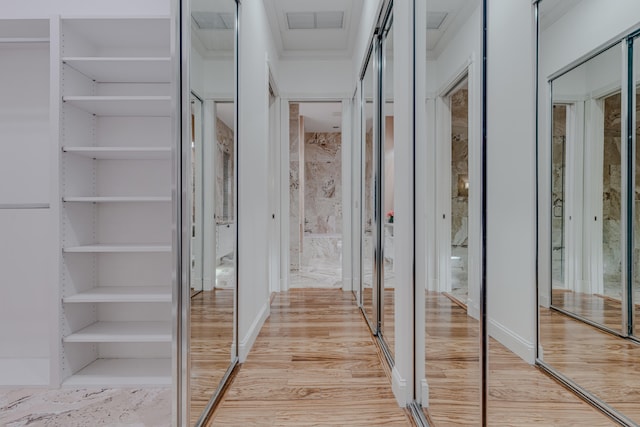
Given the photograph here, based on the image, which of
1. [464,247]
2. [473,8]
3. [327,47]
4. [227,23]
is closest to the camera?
[473,8]

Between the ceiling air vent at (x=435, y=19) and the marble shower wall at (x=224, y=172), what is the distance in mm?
1098

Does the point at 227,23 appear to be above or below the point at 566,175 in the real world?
above

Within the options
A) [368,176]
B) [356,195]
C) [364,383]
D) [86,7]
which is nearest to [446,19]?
[364,383]

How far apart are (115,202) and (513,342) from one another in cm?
224

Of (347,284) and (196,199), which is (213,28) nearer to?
(196,199)

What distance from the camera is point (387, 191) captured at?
102 inches

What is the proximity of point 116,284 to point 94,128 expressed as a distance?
96cm

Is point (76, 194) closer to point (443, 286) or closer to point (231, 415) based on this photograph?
point (231, 415)

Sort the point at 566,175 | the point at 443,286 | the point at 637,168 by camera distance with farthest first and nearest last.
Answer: the point at 443,286, the point at 566,175, the point at 637,168

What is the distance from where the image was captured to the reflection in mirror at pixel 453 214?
119cm

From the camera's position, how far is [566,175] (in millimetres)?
751

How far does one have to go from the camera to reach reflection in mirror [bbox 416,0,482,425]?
1.19 m

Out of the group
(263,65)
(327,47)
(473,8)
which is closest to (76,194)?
(263,65)

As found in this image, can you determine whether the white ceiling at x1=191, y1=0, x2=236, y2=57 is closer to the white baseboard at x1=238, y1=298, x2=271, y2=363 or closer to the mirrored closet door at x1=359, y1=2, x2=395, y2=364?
the mirrored closet door at x1=359, y1=2, x2=395, y2=364
